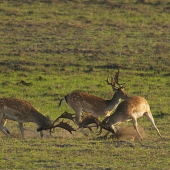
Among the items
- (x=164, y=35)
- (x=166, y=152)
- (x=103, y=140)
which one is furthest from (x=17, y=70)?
(x=166, y=152)

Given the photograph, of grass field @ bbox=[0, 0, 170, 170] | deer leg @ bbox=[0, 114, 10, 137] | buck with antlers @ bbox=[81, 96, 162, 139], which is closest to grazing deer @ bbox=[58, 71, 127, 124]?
grass field @ bbox=[0, 0, 170, 170]

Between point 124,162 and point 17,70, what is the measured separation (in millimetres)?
10909

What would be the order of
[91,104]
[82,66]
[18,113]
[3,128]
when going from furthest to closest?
1. [82,66]
2. [91,104]
3. [18,113]
4. [3,128]

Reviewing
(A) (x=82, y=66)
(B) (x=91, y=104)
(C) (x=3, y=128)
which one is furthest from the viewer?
(A) (x=82, y=66)

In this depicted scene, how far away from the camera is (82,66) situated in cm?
2033

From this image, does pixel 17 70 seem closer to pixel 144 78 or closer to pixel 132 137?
pixel 144 78

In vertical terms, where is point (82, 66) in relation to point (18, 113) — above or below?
below

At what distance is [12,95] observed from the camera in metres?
16.6

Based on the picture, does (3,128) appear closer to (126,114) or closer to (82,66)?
(126,114)

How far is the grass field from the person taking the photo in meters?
9.84

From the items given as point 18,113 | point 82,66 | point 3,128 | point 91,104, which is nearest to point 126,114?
point 91,104

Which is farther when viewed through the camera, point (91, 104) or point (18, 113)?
point (91, 104)

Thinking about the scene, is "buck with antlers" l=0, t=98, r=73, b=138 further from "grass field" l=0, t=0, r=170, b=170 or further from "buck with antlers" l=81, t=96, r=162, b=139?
"buck with antlers" l=81, t=96, r=162, b=139

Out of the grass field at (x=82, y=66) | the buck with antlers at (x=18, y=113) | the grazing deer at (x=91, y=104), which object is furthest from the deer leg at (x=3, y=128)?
the grazing deer at (x=91, y=104)
